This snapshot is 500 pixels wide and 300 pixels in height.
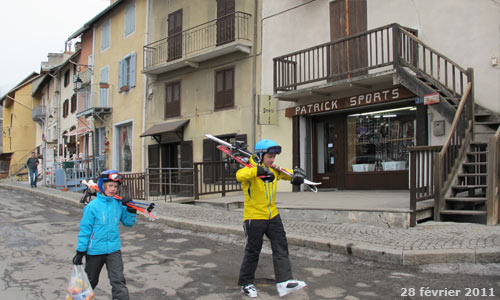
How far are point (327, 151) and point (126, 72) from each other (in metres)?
12.7

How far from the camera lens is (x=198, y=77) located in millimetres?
17328

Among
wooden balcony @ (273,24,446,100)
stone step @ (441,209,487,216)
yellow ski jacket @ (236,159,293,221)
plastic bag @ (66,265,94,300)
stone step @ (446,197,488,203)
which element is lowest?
plastic bag @ (66,265,94,300)

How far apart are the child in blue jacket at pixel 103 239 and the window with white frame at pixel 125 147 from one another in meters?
17.9

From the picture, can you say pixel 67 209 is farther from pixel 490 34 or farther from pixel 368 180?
pixel 490 34

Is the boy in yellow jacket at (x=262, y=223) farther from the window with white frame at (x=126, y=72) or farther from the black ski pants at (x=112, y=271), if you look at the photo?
the window with white frame at (x=126, y=72)

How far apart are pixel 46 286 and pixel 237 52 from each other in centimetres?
1165

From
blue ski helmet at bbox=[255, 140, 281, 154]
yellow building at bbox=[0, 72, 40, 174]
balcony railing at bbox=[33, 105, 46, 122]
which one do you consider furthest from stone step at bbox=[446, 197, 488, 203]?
yellow building at bbox=[0, 72, 40, 174]

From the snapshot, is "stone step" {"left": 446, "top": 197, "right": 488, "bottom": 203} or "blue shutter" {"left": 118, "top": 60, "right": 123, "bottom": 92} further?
"blue shutter" {"left": 118, "top": 60, "right": 123, "bottom": 92}

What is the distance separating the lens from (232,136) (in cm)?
1577

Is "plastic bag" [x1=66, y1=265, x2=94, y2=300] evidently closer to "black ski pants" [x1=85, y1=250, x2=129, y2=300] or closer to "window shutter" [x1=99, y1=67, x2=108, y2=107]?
"black ski pants" [x1=85, y1=250, x2=129, y2=300]

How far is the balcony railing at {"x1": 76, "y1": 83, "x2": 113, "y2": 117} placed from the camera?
2341 cm

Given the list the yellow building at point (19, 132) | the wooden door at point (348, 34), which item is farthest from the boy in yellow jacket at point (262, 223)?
the yellow building at point (19, 132)

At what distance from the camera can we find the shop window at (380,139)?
11.8 meters

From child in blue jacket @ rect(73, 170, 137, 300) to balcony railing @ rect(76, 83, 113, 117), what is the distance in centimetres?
2026
